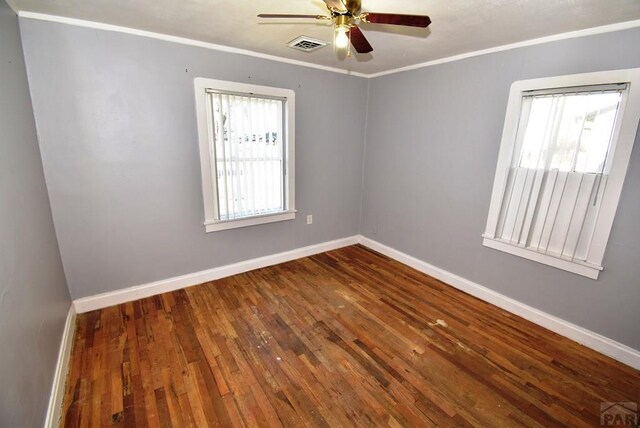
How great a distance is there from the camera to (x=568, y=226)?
2.23m

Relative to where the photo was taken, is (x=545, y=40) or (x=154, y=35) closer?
(x=545, y=40)

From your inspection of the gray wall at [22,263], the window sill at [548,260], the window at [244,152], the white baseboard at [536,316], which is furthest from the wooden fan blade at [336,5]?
the white baseboard at [536,316]

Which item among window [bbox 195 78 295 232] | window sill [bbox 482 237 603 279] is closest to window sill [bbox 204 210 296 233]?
window [bbox 195 78 295 232]

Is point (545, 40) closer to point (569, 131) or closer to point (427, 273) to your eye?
point (569, 131)

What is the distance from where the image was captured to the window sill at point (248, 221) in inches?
115

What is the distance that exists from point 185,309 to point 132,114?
1753 millimetres

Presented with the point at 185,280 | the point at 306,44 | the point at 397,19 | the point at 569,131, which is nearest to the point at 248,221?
the point at 185,280

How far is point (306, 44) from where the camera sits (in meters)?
2.55

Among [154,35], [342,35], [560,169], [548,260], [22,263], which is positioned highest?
[154,35]

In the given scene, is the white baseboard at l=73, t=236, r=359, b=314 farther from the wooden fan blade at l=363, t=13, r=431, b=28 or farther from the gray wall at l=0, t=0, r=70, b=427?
the wooden fan blade at l=363, t=13, r=431, b=28

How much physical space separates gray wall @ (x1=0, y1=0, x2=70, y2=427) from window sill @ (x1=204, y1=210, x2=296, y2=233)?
1209 millimetres

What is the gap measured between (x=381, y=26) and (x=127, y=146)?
2269mm

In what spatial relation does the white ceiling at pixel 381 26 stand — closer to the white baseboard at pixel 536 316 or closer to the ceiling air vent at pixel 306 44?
the ceiling air vent at pixel 306 44

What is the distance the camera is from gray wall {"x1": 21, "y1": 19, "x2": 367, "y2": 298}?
2115mm
